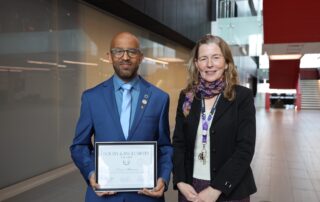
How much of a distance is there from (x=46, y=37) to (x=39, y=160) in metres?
1.82

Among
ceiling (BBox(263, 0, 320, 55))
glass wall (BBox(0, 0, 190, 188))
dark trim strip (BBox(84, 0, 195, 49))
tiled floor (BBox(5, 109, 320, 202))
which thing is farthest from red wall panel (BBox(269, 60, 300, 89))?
glass wall (BBox(0, 0, 190, 188))

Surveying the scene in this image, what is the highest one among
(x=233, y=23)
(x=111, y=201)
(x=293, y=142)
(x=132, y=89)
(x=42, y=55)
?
(x=233, y=23)

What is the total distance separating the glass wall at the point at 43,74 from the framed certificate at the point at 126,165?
3193 mm

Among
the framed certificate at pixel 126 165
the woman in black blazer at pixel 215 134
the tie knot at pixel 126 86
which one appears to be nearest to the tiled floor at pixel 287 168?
the woman in black blazer at pixel 215 134

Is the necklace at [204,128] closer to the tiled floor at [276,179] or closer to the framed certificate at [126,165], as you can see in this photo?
the framed certificate at [126,165]

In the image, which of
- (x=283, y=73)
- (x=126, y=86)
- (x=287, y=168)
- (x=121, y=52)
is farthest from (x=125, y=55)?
(x=283, y=73)

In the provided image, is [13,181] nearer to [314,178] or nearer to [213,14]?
[314,178]

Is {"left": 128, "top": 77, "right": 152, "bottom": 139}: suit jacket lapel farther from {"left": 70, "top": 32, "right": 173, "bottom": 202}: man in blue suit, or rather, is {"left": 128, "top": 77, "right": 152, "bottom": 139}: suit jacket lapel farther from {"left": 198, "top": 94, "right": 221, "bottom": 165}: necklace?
{"left": 198, "top": 94, "right": 221, "bottom": 165}: necklace

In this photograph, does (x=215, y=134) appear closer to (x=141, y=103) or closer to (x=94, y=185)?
(x=141, y=103)

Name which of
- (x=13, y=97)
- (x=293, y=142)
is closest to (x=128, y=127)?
(x=13, y=97)

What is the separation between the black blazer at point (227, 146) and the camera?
1.54 meters

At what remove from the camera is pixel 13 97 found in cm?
433

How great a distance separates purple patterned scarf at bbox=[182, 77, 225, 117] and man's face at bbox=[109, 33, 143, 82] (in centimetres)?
32

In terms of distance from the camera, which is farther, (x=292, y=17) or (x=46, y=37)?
(x=292, y=17)
